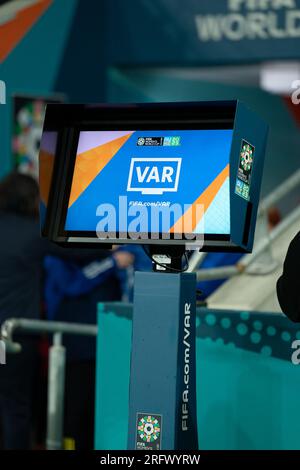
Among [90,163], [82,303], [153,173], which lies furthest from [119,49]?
[153,173]

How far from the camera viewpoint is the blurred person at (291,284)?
284 centimetres

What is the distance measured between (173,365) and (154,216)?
42 centimetres

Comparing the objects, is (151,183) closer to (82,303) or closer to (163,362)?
(163,362)

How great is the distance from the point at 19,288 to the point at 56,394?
771 mm

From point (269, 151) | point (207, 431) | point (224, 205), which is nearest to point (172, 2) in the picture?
point (269, 151)

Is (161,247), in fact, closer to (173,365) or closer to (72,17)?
(173,365)

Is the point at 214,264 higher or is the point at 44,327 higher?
the point at 214,264

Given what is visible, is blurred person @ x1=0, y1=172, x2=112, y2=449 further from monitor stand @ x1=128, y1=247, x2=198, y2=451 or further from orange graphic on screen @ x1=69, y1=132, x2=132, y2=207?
monitor stand @ x1=128, y1=247, x2=198, y2=451

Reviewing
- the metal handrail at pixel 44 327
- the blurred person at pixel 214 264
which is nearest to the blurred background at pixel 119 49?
the blurred person at pixel 214 264

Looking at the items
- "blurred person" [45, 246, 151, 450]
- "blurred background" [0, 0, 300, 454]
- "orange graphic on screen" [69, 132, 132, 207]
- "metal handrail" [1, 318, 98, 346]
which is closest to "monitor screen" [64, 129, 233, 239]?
"orange graphic on screen" [69, 132, 132, 207]

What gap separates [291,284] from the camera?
2861 mm

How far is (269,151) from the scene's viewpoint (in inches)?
439

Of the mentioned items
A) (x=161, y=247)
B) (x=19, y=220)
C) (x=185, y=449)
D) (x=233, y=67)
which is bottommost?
(x=185, y=449)

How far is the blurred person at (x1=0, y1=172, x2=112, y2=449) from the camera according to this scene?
193 inches
